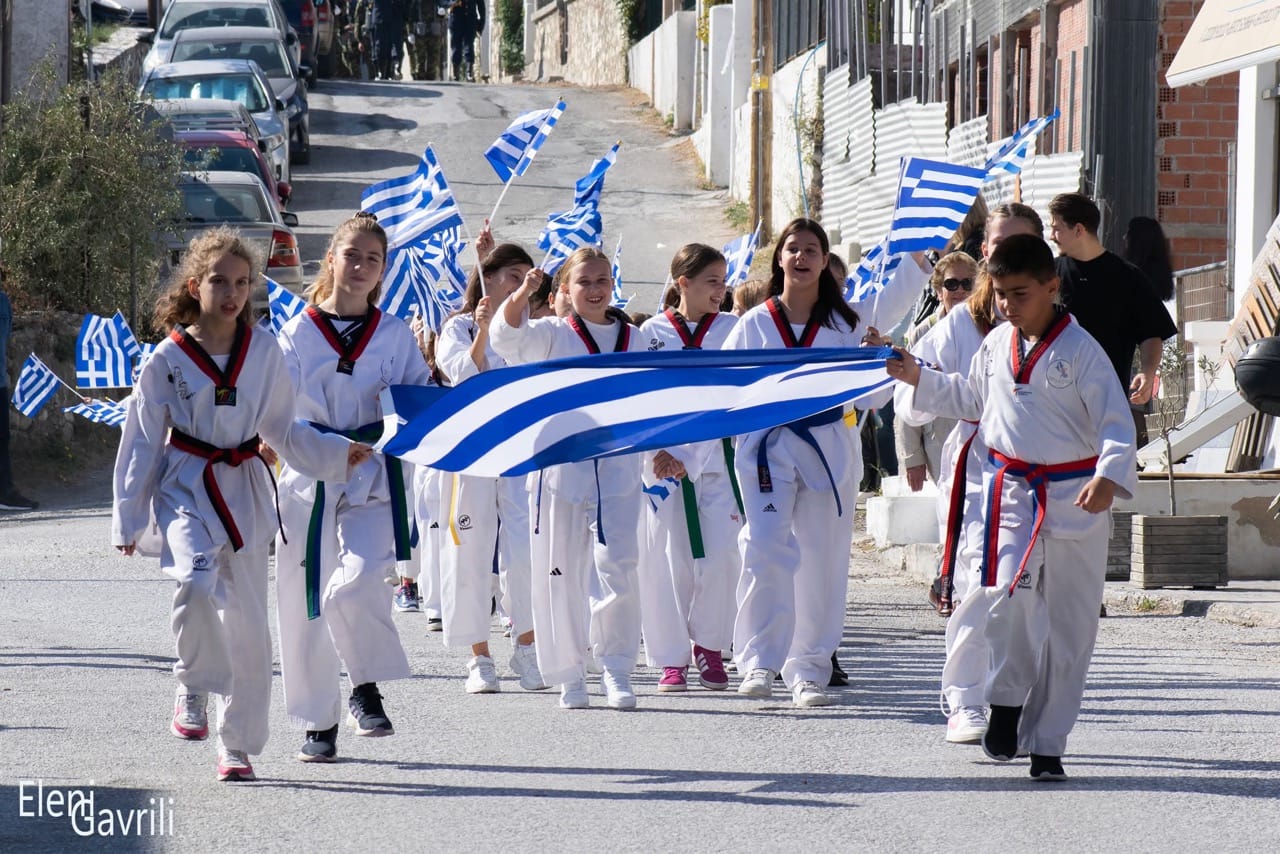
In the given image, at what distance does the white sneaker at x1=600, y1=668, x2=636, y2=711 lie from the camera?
833cm

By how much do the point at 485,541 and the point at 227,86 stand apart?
21.5 meters

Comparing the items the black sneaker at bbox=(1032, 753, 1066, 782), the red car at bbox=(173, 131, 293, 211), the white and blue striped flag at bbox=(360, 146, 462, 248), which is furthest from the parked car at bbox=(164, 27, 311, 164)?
the black sneaker at bbox=(1032, 753, 1066, 782)

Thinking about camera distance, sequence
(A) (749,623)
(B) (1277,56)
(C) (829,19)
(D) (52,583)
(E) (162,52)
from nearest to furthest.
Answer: (A) (749,623), (D) (52,583), (B) (1277,56), (C) (829,19), (E) (162,52)

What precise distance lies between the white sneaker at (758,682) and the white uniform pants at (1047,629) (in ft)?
6.32

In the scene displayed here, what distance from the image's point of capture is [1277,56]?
1392 centimetres

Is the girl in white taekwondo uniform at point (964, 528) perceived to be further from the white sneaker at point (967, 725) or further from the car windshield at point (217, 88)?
the car windshield at point (217, 88)

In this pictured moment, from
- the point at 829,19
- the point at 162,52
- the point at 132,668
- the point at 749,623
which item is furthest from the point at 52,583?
the point at 162,52

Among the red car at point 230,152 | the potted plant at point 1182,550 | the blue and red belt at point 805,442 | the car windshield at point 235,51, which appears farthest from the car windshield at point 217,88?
the blue and red belt at point 805,442

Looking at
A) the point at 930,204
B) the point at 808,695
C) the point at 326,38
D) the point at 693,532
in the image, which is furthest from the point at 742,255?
the point at 326,38

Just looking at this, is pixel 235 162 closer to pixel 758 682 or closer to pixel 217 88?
pixel 217 88

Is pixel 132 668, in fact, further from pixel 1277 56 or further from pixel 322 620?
pixel 1277 56

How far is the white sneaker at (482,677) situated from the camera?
8.79 m

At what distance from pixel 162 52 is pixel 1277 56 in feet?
76.1

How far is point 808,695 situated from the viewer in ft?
27.5
